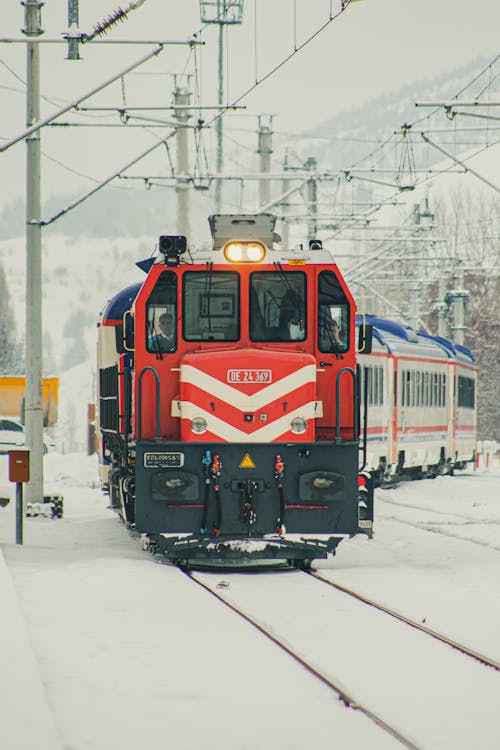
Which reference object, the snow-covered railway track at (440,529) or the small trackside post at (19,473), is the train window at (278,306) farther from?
the snow-covered railway track at (440,529)

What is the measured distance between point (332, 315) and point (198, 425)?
1826mm

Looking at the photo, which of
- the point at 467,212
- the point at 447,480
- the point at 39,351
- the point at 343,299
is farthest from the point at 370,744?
the point at 467,212

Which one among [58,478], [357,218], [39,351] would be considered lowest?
[58,478]

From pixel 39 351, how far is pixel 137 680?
41.4 ft

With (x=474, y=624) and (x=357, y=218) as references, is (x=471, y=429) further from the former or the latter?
(x=474, y=624)

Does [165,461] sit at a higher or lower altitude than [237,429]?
lower

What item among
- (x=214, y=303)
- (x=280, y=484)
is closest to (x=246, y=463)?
(x=280, y=484)

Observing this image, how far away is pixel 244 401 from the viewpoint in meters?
12.4

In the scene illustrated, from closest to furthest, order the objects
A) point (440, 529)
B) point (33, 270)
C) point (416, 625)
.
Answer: point (416, 625)
point (440, 529)
point (33, 270)

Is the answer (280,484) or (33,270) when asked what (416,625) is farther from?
(33,270)

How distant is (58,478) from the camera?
32.8 m

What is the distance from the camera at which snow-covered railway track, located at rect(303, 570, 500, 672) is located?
8.35m

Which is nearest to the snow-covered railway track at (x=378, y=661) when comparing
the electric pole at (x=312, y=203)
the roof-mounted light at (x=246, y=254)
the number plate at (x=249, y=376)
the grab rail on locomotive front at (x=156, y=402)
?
the grab rail on locomotive front at (x=156, y=402)

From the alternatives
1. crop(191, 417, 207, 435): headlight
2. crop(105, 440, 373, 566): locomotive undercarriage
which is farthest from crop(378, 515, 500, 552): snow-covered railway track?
crop(191, 417, 207, 435): headlight
